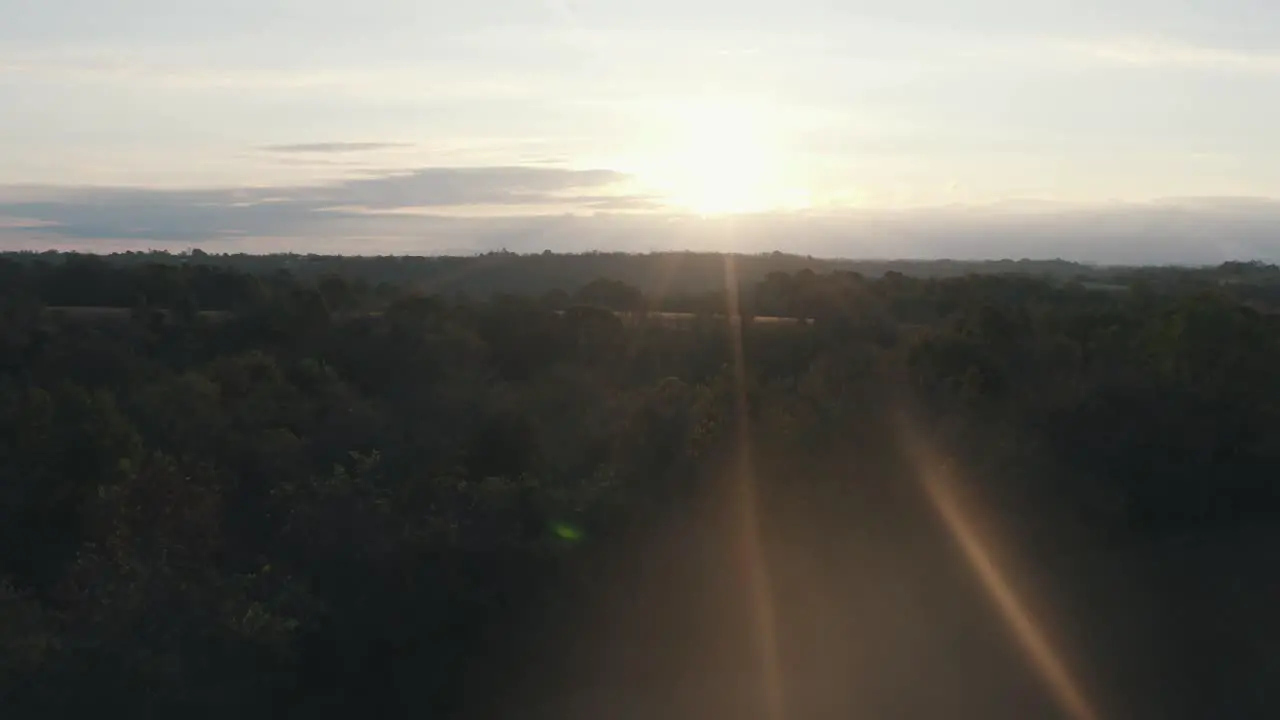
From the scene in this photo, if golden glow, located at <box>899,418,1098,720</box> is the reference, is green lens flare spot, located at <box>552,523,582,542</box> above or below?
above

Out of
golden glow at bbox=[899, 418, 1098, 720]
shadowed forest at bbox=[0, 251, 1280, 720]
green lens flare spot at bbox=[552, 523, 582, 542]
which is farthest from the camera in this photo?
green lens flare spot at bbox=[552, 523, 582, 542]

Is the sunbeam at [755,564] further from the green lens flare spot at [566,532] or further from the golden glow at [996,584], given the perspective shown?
the golden glow at [996,584]

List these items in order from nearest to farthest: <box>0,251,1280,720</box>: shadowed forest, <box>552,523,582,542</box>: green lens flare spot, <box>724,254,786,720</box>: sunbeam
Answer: <box>0,251,1280,720</box>: shadowed forest → <box>724,254,786,720</box>: sunbeam → <box>552,523,582,542</box>: green lens flare spot

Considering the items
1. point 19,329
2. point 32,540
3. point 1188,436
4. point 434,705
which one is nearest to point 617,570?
point 434,705

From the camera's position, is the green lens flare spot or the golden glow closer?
the golden glow

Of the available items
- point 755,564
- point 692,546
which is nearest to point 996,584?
point 755,564

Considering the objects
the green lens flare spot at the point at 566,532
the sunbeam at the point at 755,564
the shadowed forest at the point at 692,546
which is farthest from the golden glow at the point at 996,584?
the green lens flare spot at the point at 566,532

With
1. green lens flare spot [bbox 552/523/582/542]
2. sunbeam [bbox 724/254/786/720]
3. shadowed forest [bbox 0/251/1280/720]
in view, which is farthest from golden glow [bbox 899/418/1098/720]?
green lens flare spot [bbox 552/523/582/542]

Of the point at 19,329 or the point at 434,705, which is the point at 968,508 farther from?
the point at 19,329

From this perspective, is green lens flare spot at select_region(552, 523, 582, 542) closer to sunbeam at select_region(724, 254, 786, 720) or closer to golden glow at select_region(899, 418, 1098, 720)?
sunbeam at select_region(724, 254, 786, 720)
